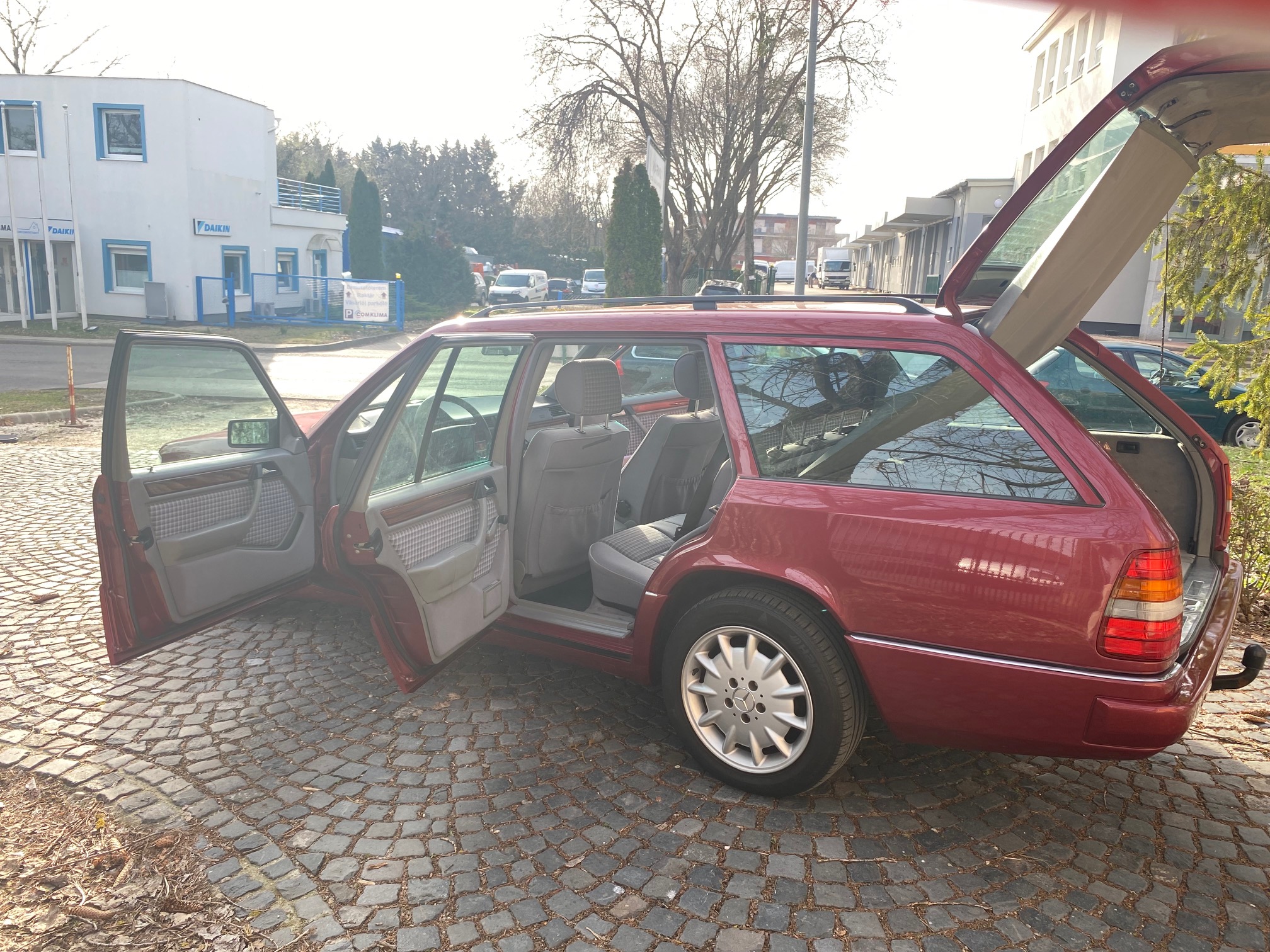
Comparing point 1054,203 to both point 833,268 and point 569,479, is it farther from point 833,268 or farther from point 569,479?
point 833,268

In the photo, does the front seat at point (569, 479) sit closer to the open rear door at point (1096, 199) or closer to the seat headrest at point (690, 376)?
the seat headrest at point (690, 376)

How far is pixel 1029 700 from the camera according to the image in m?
2.95

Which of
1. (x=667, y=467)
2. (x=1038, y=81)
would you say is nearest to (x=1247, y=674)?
(x=667, y=467)

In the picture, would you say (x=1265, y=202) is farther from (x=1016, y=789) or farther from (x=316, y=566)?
(x=316, y=566)

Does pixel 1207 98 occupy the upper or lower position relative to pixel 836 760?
upper

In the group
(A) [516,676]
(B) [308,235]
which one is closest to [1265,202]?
(A) [516,676]

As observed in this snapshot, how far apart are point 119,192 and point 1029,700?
32.1 m

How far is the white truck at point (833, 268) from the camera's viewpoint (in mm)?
76688

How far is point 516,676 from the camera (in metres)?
4.50

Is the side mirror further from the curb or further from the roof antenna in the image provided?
the curb

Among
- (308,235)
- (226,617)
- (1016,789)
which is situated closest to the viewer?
(1016,789)

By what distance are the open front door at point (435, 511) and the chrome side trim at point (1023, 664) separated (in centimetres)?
157

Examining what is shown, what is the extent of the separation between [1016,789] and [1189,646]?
0.84m

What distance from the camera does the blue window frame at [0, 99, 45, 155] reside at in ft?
91.1
